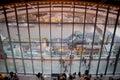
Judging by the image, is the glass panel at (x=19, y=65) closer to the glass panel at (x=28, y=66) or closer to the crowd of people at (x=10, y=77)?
the glass panel at (x=28, y=66)

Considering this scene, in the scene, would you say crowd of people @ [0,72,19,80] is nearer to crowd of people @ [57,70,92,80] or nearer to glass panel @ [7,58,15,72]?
glass panel @ [7,58,15,72]

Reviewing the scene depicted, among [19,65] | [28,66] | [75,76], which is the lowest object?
[75,76]

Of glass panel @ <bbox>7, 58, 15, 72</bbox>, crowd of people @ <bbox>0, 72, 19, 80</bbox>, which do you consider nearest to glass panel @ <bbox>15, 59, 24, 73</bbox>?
glass panel @ <bbox>7, 58, 15, 72</bbox>

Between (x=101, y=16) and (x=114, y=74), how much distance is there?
7290mm

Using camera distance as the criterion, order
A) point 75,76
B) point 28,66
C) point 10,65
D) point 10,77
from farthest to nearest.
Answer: point 28,66 → point 10,65 → point 75,76 → point 10,77

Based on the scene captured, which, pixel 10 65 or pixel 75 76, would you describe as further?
pixel 10 65

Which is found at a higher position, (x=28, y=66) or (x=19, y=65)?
(x=19, y=65)

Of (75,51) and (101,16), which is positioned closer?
(101,16)

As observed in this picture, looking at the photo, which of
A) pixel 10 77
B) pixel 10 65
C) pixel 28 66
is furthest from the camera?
pixel 28 66

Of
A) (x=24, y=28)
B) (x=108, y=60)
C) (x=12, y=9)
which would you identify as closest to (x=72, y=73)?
(x=108, y=60)

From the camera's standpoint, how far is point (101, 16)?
→ 21266 mm

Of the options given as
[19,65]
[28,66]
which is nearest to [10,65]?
[19,65]

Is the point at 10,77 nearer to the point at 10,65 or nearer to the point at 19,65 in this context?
the point at 10,65

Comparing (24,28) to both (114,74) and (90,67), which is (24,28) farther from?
(114,74)
